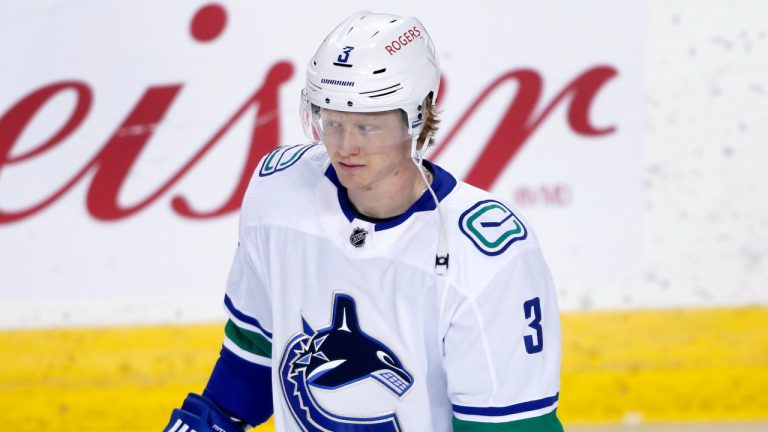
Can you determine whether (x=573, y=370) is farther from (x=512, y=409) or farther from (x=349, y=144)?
(x=349, y=144)

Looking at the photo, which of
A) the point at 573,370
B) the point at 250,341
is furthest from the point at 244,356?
the point at 573,370

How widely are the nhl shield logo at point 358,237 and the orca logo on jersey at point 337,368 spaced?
0.24 feet

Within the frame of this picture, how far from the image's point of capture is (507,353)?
5.48 ft

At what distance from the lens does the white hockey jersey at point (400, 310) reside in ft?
5.48

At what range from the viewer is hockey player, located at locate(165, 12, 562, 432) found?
1.66 meters

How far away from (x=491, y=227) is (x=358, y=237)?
0.62ft

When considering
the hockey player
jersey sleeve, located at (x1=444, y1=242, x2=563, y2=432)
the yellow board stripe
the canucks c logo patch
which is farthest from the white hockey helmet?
the yellow board stripe

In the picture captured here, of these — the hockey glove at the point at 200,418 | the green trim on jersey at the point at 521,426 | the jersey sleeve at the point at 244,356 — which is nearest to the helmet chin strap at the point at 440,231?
the green trim on jersey at the point at 521,426

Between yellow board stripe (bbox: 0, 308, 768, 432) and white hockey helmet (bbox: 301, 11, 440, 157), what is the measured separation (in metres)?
1.94

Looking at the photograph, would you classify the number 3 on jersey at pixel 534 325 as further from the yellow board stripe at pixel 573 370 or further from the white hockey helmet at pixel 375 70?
the yellow board stripe at pixel 573 370

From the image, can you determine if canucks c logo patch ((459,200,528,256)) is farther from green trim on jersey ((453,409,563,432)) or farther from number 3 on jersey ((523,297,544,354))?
green trim on jersey ((453,409,563,432))

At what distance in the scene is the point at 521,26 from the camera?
3406mm

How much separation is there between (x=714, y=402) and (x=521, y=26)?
45.3 inches

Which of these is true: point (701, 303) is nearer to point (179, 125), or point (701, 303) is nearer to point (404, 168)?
point (179, 125)
